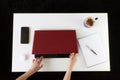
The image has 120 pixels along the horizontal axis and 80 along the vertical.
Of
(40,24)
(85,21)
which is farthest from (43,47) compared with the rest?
(85,21)

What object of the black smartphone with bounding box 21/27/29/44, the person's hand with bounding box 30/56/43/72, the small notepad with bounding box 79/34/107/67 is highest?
the black smartphone with bounding box 21/27/29/44

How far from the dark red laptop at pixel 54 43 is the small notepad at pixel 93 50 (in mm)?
60

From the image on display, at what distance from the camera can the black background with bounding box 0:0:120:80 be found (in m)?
1.07

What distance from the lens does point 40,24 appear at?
1078 millimetres

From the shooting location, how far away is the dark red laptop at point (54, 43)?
3.37 feet

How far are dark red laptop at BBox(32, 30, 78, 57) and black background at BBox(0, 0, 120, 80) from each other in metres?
0.13

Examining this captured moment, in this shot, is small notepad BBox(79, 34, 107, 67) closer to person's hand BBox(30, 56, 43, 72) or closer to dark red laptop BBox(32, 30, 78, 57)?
dark red laptop BBox(32, 30, 78, 57)

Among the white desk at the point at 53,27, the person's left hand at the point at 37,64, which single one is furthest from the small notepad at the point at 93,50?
the person's left hand at the point at 37,64

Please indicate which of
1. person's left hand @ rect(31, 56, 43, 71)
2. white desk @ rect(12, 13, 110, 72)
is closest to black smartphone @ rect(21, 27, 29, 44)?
white desk @ rect(12, 13, 110, 72)

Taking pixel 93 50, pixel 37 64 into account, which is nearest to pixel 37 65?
pixel 37 64
